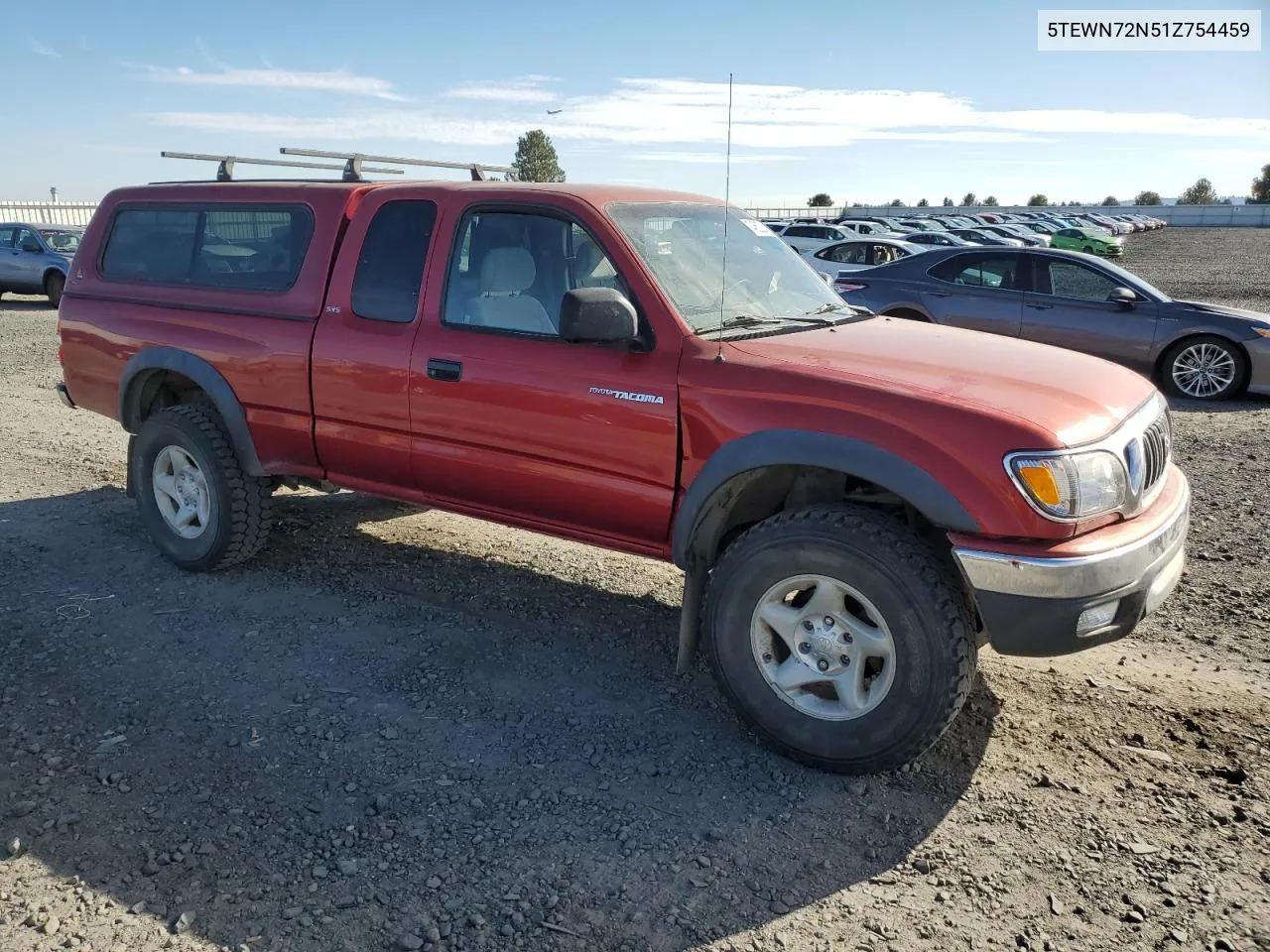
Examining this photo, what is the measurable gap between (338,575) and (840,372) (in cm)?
308

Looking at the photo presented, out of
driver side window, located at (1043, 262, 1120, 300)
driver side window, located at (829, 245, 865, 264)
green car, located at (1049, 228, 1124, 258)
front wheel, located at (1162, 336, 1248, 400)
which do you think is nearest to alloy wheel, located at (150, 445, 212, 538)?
driver side window, located at (1043, 262, 1120, 300)

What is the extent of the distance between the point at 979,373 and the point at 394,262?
2613mm

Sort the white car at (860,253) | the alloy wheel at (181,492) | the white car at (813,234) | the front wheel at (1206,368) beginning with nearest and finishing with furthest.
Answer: the alloy wheel at (181,492), the front wheel at (1206,368), the white car at (860,253), the white car at (813,234)

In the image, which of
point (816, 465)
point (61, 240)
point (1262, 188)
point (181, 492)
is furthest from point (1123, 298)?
point (1262, 188)

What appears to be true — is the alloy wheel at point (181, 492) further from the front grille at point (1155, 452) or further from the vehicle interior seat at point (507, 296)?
the front grille at point (1155, 452)

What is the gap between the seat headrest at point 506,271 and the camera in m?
4.21

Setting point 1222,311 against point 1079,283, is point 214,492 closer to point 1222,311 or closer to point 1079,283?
point 1079,283

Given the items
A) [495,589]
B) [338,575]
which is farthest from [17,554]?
[495,589]

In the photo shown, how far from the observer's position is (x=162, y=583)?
16.8 feet

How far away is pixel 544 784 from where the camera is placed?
3357mm

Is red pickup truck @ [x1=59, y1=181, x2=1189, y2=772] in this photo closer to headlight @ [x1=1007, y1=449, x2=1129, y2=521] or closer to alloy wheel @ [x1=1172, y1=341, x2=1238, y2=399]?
headlight @ [x1=1007, y1=449, x2=1129, y2=521]

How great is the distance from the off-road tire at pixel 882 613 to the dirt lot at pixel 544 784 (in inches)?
6.1

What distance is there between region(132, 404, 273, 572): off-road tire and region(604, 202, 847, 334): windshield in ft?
8.04

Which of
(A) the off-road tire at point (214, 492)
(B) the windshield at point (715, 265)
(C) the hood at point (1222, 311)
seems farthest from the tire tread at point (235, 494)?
(C) the hood at point (1222, 311)
